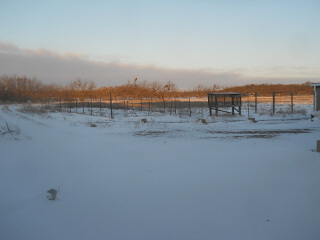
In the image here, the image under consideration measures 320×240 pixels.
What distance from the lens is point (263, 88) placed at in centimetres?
9819

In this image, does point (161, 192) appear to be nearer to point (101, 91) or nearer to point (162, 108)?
point (162, 108)

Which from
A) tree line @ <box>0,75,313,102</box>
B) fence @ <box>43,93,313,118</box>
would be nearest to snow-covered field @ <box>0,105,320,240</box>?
fence @ <box>43,93,313,118</box>

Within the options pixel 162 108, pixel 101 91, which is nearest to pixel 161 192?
pixel 162 108

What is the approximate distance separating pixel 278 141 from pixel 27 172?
9208 mm

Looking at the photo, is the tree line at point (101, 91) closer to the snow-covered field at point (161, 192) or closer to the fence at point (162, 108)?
the fence at point (162, 108)

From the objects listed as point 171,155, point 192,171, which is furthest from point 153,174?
point 171,155

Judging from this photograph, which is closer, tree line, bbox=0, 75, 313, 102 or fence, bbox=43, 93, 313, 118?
fence, bbox=43, 93, 313, 118

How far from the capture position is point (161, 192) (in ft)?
22.4

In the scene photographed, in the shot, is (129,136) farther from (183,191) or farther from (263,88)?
(263,88)

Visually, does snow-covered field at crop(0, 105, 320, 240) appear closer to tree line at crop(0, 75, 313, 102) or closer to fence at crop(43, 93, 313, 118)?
fence at crop(43, 93, 313, 118)

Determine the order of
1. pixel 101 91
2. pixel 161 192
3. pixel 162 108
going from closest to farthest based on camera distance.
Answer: pixel 161 192
pixel 162 108
pixel 101 91

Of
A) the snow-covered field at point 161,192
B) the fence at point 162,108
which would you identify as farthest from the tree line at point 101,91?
the snow-covered field at point 161,192

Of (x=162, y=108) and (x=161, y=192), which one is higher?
(x=162, y=108)

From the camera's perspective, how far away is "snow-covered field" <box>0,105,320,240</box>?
5.27 m
